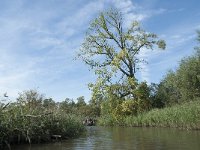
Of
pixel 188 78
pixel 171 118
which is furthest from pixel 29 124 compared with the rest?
pixel 188 78

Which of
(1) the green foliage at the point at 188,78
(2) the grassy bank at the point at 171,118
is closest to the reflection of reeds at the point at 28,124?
(2) the grassy bank at the point at 171,118

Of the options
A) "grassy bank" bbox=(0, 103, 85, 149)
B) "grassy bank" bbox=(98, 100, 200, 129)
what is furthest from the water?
"grassy bank" bbox=(98, 100, 200, 129)

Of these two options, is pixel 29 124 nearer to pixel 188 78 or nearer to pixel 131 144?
pixel 131 144

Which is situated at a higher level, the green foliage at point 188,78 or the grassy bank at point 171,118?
the green foliage at point 188,78

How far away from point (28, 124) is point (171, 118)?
1677 cm

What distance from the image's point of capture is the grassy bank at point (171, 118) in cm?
2775

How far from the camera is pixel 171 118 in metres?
32.4

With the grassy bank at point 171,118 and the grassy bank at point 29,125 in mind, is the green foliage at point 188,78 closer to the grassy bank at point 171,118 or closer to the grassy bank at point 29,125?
the grassy bank at point 171,118

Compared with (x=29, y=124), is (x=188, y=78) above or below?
above

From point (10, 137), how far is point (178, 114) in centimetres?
1650

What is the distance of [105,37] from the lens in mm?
48344

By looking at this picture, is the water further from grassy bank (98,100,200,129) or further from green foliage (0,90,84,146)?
grassy bank (98,100,200,129)

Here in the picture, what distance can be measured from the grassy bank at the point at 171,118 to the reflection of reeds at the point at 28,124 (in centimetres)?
994

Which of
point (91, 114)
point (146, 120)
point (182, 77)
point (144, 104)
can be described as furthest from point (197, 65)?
point (91, 114)
